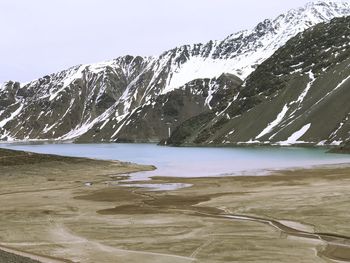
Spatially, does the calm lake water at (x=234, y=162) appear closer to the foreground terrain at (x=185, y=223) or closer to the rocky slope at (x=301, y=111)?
the foreground terrain at (x=185, y=223)

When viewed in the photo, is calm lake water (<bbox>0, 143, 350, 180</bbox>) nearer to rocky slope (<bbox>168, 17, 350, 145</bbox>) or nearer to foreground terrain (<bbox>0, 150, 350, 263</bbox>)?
foreground terrain (<bbox>0, 150, 350, 263</bbox>)

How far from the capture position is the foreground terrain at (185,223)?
1767 cm

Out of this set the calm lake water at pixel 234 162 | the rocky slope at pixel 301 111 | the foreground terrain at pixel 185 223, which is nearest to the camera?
the foreground terrain at pixel 185 223

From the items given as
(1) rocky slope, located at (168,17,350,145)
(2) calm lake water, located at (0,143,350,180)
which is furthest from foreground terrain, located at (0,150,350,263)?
(1) rocky slope, located at (168,17,350,145)

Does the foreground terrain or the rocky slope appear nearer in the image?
the foreground terrain

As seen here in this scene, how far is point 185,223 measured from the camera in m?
23.6

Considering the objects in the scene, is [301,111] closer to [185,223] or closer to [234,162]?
[234,162]

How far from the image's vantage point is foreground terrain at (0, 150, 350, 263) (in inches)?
696

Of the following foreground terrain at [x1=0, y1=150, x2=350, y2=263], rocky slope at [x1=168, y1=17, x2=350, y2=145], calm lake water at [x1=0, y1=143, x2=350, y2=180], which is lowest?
foreground terrain at [x1=0, y1=150, x2=350, y2=263]

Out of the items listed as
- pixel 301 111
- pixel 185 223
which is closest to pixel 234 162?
pixel 185 223

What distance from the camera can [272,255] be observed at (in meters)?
16.8

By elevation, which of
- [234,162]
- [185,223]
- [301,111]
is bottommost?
[185,223]

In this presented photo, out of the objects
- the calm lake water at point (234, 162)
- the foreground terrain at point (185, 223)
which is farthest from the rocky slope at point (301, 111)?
the foreground terrain at point (185, 223)

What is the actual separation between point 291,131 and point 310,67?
5518cm
